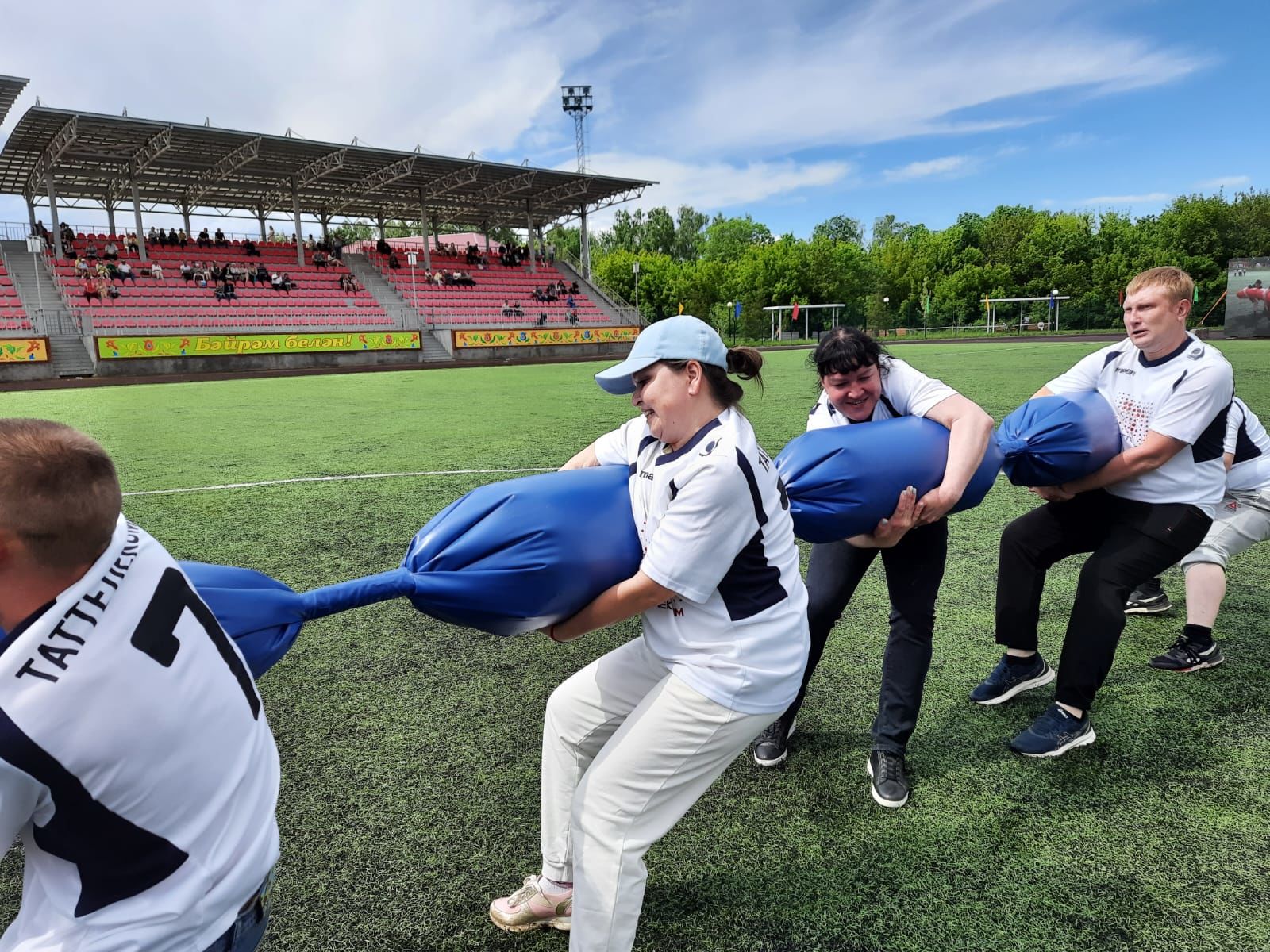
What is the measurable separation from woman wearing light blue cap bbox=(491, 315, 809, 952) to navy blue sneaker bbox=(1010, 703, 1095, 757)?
1571 millimetres

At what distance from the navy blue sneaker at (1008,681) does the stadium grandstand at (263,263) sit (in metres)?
27.6

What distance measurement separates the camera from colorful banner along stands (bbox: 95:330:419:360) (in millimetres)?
24469

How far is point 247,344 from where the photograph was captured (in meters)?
27.1

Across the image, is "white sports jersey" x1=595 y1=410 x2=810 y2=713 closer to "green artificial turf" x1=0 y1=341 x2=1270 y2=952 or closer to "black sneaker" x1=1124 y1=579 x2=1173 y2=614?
"green artificial turf" x1=0 y1=341 x2=1270 y2=952

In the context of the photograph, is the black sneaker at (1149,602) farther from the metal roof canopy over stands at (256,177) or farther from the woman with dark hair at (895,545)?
the metal roof canopy over stands at (256,177)

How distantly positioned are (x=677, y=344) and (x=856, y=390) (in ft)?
3.44

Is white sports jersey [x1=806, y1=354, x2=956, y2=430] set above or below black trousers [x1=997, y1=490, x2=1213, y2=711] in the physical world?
above

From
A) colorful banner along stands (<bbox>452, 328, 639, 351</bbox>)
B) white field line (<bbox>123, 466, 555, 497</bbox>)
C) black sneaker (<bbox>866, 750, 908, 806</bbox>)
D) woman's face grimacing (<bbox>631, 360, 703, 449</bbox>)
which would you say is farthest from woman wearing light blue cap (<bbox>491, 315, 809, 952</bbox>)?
colorful banner along stands (<bbox>452, 328, 639, 351</bbox>)

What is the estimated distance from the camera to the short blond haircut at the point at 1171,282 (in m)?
2.99

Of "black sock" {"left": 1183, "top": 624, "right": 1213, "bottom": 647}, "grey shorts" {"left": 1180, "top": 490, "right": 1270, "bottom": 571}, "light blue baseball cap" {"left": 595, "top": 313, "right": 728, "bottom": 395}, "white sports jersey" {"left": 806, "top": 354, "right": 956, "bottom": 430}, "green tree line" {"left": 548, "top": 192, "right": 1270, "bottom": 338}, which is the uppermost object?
"green tree line" {"left": 548, "top": 192, "right": 1270, "bottom": 338}

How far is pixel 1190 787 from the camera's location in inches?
110

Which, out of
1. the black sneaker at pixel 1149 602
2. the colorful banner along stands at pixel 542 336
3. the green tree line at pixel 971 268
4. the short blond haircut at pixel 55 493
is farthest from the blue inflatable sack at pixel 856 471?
the green tree line at pixel 971 268

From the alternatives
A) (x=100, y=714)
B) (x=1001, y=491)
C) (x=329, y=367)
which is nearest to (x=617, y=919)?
(x=100, y=714)

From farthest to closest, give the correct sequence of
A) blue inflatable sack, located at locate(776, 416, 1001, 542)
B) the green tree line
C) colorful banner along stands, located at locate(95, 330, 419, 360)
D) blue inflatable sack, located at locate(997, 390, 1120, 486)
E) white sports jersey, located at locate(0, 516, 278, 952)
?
the green tree line
colorful banner along stands, located at locate(95, 330, 419, 360)
blue inflatable sack, located at locate(997, 390, 1120, 486)
blue inflatable sack, located at locate(776, 416, 1001, 542)
white sports jersey, located at locate(0, 516, 278, 952)
